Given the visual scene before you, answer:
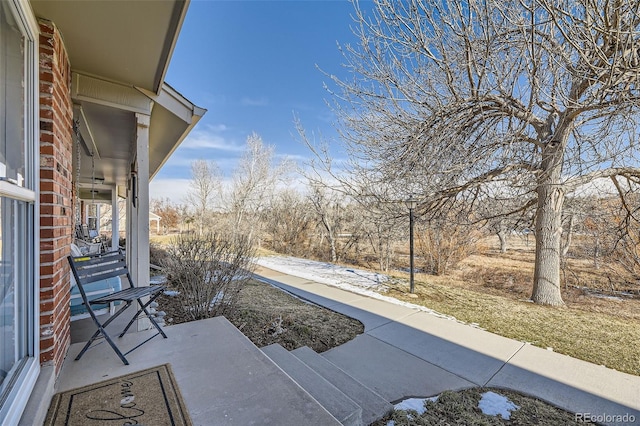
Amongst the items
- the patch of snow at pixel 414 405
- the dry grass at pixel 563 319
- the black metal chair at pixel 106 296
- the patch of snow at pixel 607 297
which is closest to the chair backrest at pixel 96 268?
the black metal chair at pixel 106 296

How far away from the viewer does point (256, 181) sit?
17781mm

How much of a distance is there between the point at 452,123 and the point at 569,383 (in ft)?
12.9

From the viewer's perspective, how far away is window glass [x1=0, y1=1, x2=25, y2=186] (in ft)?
4.66

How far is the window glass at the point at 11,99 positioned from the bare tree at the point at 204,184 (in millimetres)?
19533

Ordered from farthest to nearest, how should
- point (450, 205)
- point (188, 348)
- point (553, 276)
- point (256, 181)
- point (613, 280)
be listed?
point (256, 181)
point (613, 280)
point (450, 205)
point (553, 276)
point (188, 348)

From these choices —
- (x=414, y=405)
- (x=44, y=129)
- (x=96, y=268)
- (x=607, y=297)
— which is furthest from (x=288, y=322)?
(x=607, y=297)

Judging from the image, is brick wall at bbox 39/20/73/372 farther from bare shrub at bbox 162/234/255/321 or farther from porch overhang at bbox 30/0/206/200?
bare shrub at bbox 162/234/255/321

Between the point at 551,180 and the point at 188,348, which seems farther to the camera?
the point at 551,180

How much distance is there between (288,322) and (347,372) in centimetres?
130

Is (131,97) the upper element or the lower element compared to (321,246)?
upper

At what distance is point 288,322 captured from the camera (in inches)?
158

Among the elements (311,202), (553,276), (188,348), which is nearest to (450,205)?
(553,276)

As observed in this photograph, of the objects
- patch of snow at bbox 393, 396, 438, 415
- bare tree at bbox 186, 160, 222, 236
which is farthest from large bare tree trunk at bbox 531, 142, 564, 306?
bare tree at bbox 186, 160, 222, 236

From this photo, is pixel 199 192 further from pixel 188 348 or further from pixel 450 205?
pixel 188 348
